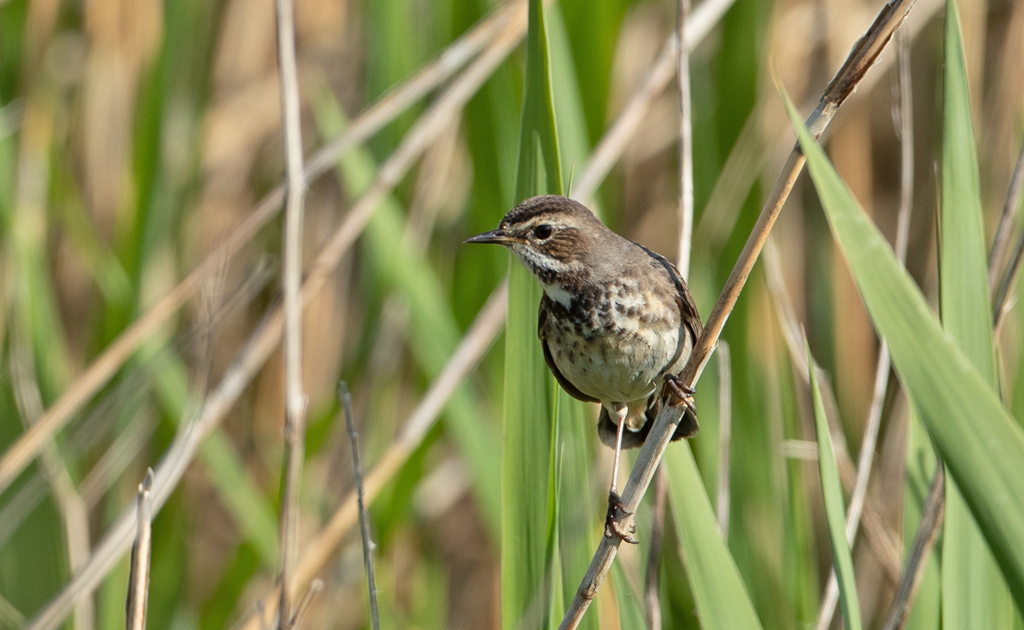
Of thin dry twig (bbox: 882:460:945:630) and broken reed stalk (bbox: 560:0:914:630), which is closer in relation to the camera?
broken reed stalk (bbox: 560:0:914:630)

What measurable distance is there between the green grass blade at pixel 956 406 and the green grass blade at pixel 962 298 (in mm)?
275

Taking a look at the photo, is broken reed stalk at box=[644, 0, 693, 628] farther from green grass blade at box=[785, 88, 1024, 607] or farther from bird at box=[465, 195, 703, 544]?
green grass blade at box=[785, 88, 1024, 607]

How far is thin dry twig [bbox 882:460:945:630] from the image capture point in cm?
197

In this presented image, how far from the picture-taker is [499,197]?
119 inches

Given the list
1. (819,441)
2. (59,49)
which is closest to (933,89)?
(819,441)

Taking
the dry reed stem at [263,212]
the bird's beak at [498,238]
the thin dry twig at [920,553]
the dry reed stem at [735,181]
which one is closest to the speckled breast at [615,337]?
the bird's beak at [498,238]

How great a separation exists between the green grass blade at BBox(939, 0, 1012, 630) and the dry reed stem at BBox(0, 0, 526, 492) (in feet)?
4.64

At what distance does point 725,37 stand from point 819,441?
6.86ft

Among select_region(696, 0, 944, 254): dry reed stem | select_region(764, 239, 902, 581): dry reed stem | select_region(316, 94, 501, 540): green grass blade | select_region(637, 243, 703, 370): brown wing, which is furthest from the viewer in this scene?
select_region(696, 0, 944, 254): dry reed stem

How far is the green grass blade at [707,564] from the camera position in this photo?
1732 mm

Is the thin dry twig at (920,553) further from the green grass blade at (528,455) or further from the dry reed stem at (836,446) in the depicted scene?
the green grass blade at (528,455)

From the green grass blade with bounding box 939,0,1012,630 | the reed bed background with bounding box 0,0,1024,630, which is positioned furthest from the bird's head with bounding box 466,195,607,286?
the green grass blade with bounding box 939,0,1012,630

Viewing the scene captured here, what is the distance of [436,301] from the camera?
2.96 metres

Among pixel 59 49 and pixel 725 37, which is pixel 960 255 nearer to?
pixel 725 37
